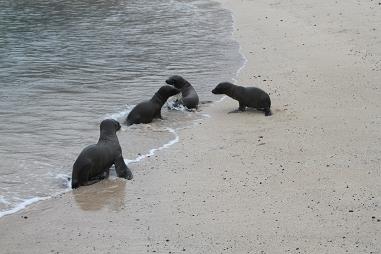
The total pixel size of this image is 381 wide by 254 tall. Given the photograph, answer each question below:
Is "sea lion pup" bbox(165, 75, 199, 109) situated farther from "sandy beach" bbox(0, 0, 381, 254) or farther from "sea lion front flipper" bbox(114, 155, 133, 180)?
"sea lion front flipper" bbox(114, 155, 133, 180)

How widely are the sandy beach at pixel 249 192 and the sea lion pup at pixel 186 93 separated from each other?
25cm

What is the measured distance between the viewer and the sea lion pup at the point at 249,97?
31.0 feet

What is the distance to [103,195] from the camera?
651 centimetres

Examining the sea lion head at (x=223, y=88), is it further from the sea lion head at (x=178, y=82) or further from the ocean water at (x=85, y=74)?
the sea lion head at (x=178, y=82)

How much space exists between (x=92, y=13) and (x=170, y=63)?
30.6 ft

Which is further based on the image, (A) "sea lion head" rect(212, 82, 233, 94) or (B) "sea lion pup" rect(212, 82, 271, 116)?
(A) "sea lion head" rect(212, 82, 233, 94)

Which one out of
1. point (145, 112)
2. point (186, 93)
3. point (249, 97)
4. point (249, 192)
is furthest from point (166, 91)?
point (249, 192)

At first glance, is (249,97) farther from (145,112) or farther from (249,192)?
(249,192)

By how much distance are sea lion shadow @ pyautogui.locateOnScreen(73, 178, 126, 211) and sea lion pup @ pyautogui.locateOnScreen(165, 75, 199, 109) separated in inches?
125

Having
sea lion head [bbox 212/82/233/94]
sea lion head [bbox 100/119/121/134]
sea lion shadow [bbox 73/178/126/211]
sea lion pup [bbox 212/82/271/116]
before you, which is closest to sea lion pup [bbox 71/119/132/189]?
sea lion shadow [bbox 73/178/126/211]

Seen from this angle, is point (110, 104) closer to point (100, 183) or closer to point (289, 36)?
point (100, 183)

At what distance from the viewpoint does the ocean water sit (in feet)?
25.3

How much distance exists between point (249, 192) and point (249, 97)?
11.6ft

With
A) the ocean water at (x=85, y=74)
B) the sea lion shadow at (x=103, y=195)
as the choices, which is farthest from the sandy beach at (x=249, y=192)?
the ocean water at (x=85, y=74)
